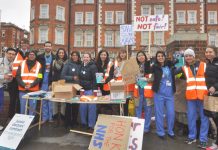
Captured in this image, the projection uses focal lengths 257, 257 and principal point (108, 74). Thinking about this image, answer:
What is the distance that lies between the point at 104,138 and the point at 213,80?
253cm

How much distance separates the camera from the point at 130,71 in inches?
250

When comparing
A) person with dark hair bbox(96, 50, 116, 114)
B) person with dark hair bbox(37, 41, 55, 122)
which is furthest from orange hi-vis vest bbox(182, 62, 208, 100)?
person with dark hair bbox(37, 41, 55, 122)

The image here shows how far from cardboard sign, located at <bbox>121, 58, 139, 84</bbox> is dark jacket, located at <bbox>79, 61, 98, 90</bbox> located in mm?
748

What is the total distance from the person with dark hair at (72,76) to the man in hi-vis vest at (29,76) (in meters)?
0.71

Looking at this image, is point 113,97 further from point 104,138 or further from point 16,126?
point 16,126

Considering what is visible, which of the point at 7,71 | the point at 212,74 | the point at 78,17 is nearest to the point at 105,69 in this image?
the point at 7,71

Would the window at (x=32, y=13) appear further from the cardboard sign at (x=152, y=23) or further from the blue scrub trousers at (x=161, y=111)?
the blue scrub trousers at (x=161, y=111)

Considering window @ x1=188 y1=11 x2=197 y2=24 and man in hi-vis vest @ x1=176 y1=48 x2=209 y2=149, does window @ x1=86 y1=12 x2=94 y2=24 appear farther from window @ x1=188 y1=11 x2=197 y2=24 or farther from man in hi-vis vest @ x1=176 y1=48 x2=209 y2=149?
man in hi-vis vest @ x1=176 y1=48 x2=209 y2=149

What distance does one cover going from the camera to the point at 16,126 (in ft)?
18.2

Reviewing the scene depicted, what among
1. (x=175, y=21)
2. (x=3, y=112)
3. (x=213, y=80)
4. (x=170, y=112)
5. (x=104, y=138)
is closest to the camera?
(x=104, y=138)

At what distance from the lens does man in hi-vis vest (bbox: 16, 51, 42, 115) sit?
21.5 feet

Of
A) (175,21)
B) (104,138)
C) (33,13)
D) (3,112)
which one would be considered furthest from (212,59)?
(33,13)

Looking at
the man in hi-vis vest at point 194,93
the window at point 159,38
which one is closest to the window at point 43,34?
the window at point 159,38

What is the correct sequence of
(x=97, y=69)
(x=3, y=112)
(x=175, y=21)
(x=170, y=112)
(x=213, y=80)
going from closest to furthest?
(x=213, y=80), (x=170, y=112), (x=97, y=69), (x=3, y=112), (x=175, y=21)
